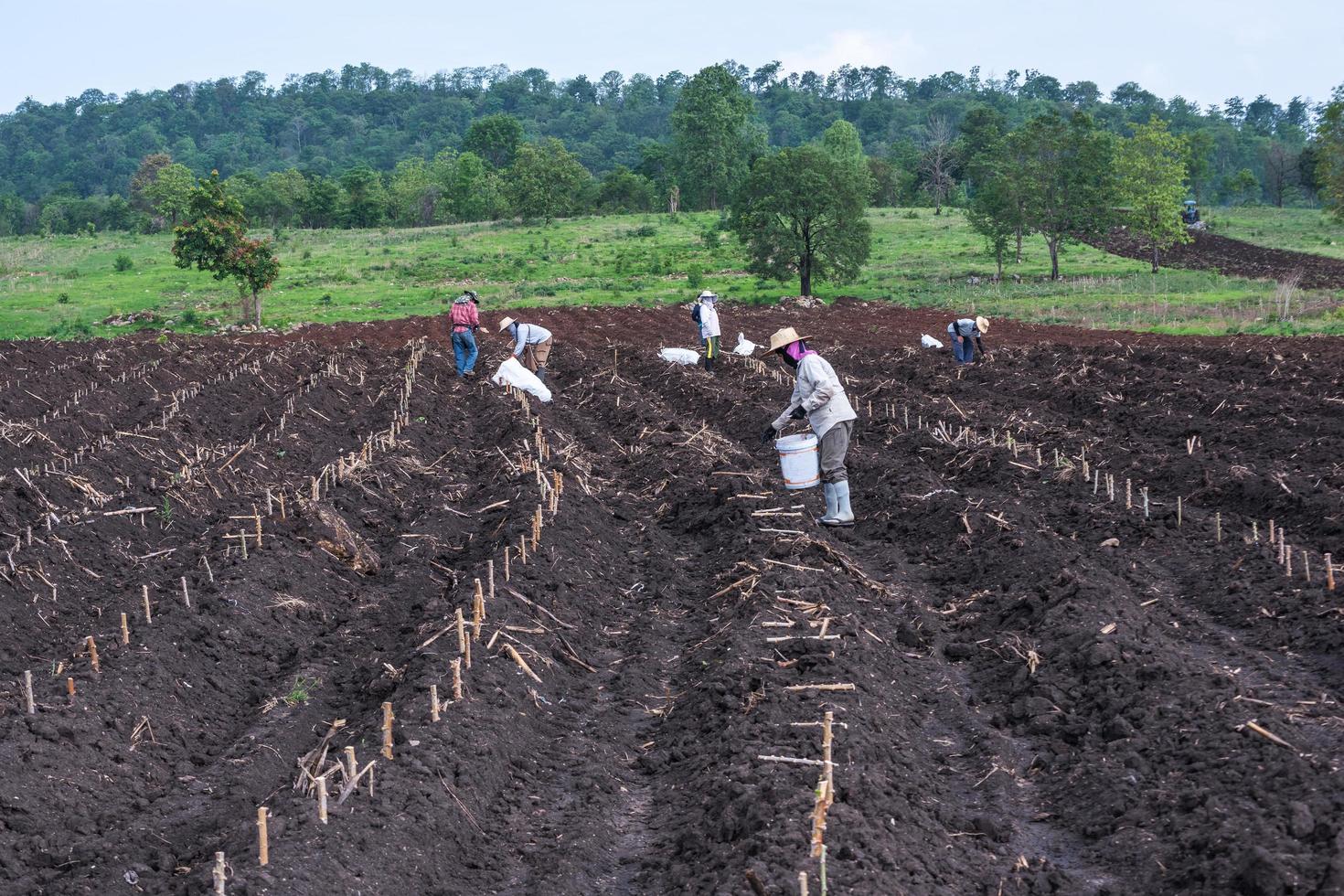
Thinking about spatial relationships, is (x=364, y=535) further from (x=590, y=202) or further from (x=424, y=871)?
(x=590, y=202)

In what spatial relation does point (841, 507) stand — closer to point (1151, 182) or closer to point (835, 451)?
point (835, 451)

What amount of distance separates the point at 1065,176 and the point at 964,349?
26.2m

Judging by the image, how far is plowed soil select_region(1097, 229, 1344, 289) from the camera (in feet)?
141

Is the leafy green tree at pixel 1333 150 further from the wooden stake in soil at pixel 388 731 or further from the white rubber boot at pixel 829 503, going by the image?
the wooden stake in soil at pixel 388 731

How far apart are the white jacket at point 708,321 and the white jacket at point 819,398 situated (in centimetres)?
1053

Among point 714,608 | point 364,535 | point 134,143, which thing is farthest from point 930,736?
point 134,143

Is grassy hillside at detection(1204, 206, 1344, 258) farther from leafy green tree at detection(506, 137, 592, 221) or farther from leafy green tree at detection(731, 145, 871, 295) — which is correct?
leafy green tree at detection(506, 137, 592, 221)

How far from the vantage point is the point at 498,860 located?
5.90m

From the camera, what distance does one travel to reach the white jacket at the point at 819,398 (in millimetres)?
11078

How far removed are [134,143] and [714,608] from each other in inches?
5916

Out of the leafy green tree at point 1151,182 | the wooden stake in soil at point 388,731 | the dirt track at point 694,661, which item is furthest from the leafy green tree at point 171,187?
the wooden stake in soil at point 388,731

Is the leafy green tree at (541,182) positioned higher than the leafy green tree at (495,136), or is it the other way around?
the leafy green tree at (495,136)

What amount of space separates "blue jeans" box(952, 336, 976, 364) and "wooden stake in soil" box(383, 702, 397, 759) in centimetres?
1699

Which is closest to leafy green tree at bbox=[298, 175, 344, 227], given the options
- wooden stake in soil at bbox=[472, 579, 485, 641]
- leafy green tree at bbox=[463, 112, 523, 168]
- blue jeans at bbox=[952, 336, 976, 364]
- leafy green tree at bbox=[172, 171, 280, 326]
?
leafy green tree at bbox=[463, 112, 523, 168]
